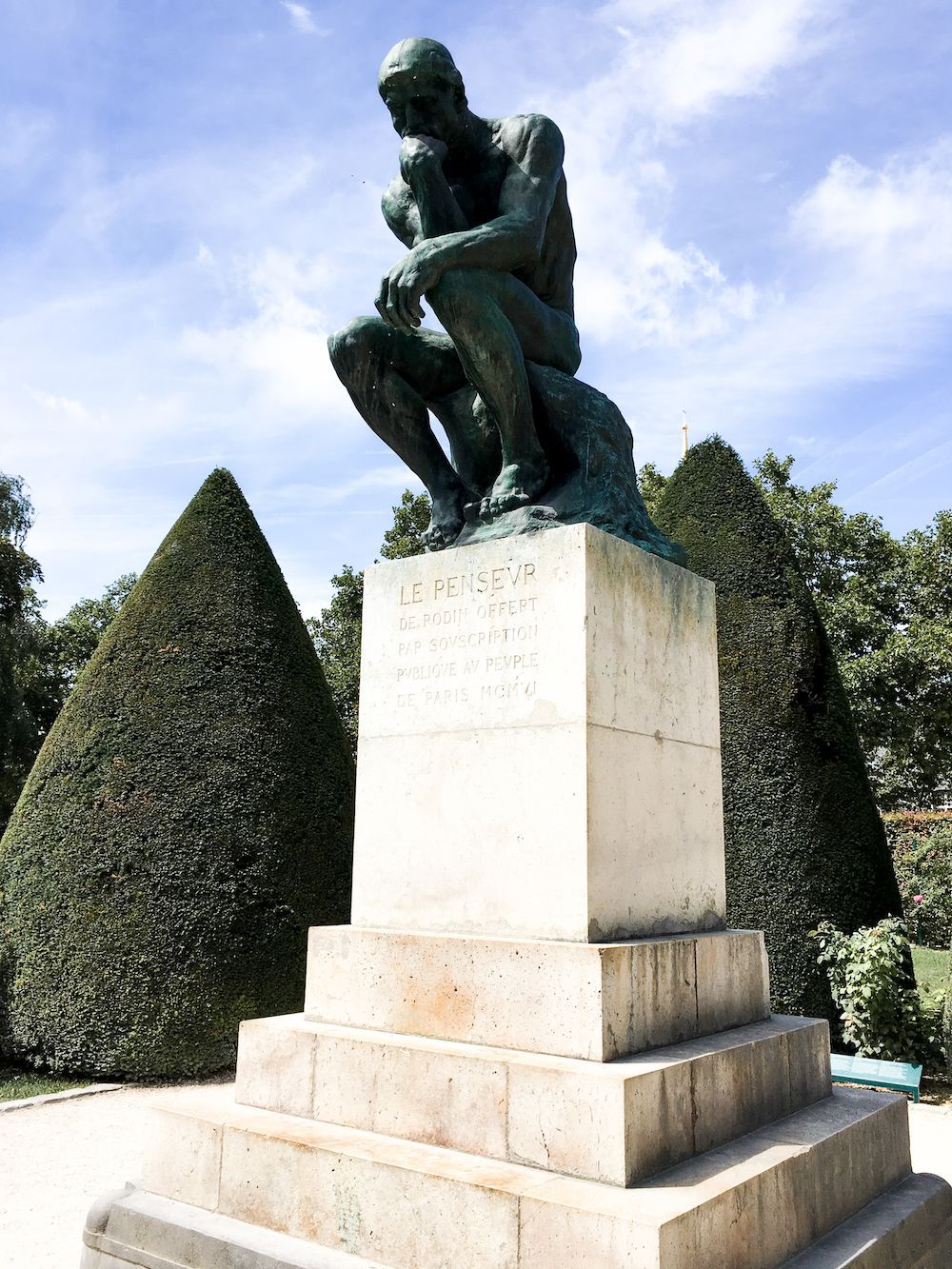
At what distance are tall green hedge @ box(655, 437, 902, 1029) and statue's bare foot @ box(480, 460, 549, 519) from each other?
19.6 ft

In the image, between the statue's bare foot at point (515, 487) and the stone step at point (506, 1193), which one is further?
the statue's bare foot at point (515, 487)

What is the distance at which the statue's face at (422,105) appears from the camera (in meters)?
4.45

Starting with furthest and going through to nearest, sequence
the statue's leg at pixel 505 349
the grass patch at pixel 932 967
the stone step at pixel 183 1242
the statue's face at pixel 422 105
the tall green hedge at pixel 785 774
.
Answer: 1. the grass patch at pixel 932 967
2. the tall green hedge at pixel 785 774
3. the statue's face at pixel 422 105
4. the statue's leg at pixel 505 349
5. the stone step at pixel 183 1242

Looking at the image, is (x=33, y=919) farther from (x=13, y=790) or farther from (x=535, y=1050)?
(x=13, y=790)

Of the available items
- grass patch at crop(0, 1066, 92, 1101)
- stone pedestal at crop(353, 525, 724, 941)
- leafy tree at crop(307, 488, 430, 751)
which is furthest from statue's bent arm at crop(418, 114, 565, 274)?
leafy tree at crop(307, 488, 430, 751)

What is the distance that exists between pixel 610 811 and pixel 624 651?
645 millimetres

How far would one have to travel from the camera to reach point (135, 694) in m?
10.1

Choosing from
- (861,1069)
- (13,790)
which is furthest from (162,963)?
(13,790)

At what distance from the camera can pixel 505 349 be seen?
4.40 meters

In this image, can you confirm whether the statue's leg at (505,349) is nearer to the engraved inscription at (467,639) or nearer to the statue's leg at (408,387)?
the statue's leg at (408,387)

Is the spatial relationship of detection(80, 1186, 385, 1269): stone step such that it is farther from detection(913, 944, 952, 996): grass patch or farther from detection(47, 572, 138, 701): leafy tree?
detection(47, 572, 138, 701): leafy tree

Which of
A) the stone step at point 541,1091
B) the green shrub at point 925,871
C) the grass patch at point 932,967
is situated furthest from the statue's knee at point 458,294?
the green shrub at point 925,871

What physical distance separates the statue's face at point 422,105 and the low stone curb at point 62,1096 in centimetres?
775

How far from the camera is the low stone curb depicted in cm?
812
